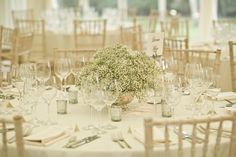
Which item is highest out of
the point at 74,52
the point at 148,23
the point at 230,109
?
the point at 148,23

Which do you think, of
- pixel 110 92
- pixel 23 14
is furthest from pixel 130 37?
pixel 110 92

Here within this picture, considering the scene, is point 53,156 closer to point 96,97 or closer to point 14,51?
point 96,97

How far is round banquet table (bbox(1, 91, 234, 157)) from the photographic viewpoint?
2258mm

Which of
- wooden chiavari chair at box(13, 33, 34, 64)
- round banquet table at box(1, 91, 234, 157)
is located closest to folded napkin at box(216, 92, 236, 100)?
round banquet table at box(1, 91, 234, 157)

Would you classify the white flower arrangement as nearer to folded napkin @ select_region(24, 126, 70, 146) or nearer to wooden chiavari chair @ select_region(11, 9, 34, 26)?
folded napkin @ select_region(24, 126, 70, 146)

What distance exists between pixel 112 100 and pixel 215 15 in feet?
18.5

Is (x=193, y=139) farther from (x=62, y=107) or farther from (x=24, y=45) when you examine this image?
(x=24, y=45)

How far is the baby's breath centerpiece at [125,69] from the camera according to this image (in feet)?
9.17

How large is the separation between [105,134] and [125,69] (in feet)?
1.58

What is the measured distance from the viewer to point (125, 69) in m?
2.81

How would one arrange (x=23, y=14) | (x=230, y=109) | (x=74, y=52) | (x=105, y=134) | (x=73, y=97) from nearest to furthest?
(x=105, y=134)
(x=230, y=109)
(x=73, y=97)
(x=74, y=52)
(x=23, y=14)

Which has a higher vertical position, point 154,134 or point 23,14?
point 23,14

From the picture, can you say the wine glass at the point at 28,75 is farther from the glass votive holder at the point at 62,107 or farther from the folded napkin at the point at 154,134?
the folded napkin at the point at 154,134

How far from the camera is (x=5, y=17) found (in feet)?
27.4
